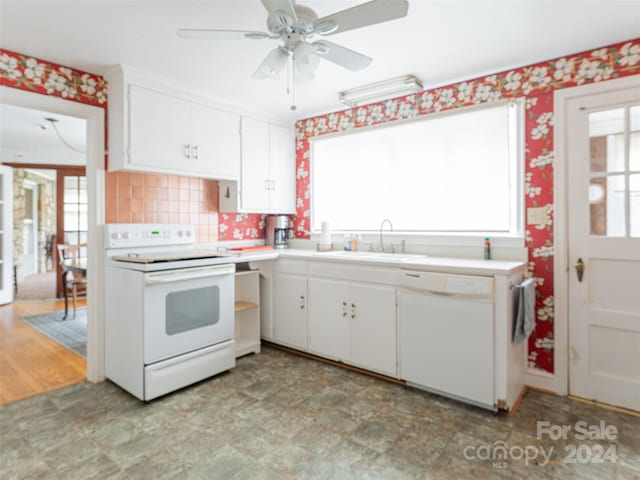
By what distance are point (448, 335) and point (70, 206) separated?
604 centimetres

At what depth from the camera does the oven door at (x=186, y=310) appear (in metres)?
2.37

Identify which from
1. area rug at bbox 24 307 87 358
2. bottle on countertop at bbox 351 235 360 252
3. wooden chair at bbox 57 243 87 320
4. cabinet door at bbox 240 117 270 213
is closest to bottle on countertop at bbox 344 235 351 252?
bottle on countertop at bbox 351 235 360 252

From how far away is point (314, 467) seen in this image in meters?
1.76

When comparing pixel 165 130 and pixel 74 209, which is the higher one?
pixel 165 130

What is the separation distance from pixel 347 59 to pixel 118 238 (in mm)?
2063

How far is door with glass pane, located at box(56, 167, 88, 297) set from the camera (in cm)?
566

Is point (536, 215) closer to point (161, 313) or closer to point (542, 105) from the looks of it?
point (542, 105)

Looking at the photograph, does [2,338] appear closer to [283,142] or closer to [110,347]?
[110,347]

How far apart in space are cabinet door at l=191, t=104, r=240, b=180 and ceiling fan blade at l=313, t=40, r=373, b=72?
1.52 m

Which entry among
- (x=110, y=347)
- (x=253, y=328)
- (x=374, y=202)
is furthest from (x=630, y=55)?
(x=110, y=347)

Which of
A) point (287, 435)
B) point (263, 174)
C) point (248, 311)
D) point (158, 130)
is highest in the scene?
point (158, 130)

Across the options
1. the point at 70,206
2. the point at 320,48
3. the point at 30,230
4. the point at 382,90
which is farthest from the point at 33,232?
the point at 320,48

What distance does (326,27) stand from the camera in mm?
1671

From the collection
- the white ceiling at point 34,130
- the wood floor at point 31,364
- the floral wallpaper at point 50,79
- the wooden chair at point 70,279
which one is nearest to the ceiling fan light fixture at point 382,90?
the floral wallpaper at point 50,79
